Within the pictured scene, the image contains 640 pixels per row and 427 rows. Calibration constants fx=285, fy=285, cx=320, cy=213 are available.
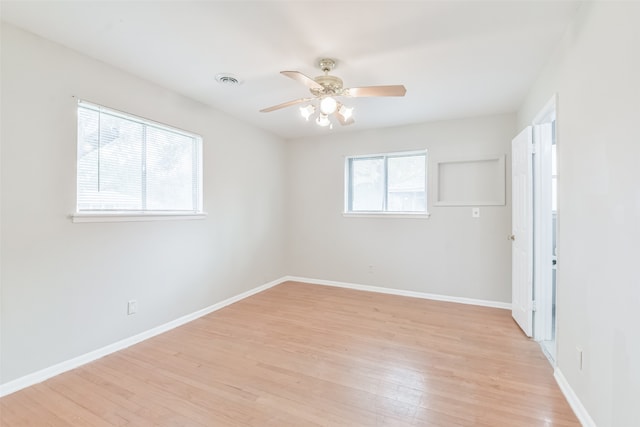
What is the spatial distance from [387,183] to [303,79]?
8.70 feet

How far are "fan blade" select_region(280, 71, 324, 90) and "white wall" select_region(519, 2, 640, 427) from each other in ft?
5.41

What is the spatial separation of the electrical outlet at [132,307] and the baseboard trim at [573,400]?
338 cm

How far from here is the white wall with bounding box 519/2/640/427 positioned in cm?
124

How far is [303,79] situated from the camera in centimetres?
204

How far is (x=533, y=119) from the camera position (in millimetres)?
2740

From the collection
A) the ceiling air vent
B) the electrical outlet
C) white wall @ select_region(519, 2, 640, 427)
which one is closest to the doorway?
white wall @ select_region(519, 2, 640, 427)

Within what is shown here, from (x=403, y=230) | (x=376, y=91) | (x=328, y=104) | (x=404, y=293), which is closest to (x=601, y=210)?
(x=376, y=91)

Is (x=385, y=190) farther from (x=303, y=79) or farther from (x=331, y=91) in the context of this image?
(x=303, y=79)

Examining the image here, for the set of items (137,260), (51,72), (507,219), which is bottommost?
(137,260)

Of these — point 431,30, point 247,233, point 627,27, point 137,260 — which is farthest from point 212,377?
point 627,27

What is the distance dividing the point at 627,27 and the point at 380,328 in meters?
2.77

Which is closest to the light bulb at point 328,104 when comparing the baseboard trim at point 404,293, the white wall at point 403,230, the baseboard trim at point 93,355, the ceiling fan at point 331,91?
the ceiling fan at point 331,91

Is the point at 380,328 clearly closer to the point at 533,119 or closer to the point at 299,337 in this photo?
the point at 299,337

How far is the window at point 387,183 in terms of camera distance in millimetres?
4152
